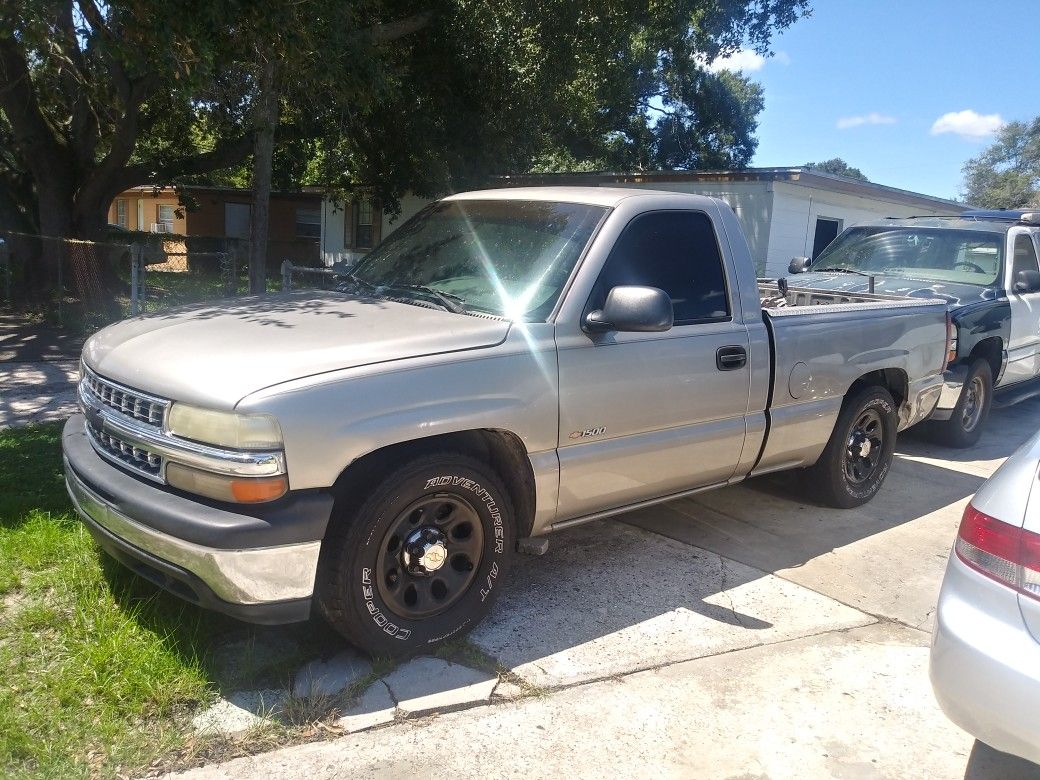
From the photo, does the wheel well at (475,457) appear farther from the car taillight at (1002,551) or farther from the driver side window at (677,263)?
the car taillight at (1002,551)

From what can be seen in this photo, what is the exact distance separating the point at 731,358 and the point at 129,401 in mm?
2866

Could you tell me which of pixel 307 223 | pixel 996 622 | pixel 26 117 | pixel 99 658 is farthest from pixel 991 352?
pixel 307 223

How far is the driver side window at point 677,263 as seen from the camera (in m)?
4.09

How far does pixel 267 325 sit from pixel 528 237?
4.43ft

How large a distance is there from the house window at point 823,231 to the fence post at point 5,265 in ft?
46.3

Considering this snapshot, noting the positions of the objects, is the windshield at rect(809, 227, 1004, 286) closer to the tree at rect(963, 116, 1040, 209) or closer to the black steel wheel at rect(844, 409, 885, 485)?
the black steel wheel at rect(844, 409, 885, 485)

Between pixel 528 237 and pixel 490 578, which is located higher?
pixel 528 237

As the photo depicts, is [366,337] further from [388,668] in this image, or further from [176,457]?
[388,668]

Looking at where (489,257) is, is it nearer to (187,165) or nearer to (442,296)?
(442,296)

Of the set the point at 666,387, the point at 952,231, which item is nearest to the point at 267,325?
the point at 666,387

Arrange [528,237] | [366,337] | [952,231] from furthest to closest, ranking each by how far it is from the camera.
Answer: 1. [952,231]
2. [528,237]
3. [366,337]

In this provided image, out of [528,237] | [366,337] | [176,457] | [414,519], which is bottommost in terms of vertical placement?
[414,519]

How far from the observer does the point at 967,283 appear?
7.91 m

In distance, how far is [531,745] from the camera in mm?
3020
